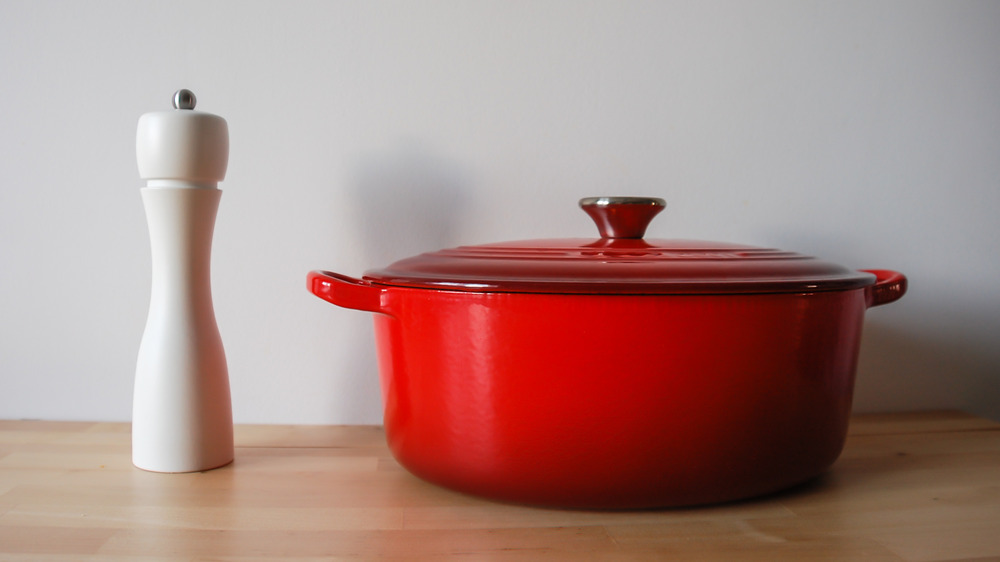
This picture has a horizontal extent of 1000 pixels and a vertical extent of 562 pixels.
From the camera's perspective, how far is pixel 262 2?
2.88 ft

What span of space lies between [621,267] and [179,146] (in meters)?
0.41

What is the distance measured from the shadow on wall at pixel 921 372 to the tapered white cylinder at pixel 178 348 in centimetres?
79

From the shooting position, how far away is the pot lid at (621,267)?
1.88ft

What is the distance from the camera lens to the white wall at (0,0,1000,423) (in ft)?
2.88

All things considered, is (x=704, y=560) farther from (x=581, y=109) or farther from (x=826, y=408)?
(x=581, y=109)

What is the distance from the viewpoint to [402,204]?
905 millimetres

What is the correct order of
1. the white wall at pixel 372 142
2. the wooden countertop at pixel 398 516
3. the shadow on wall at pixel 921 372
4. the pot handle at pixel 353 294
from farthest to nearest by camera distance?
the shadow on wall at pixel 921 372, the white wall at pixel 372 142, the pot handle at pixel 353 294, the wooden countertop at pixel 398 516

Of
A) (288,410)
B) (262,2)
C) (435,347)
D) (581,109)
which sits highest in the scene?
(262,2)

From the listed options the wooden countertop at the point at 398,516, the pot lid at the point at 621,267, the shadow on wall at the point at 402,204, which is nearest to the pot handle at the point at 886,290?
the pot lid at the point at 621,267

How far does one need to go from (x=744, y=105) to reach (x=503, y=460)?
0.58m

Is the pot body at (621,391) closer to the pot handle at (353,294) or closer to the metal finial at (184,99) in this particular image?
the pot handle at (353,294)

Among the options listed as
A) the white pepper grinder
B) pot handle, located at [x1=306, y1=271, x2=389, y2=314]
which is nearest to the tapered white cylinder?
the white pepper grinder

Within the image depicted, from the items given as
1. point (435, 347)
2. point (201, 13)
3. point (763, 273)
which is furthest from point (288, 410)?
point (763, 273)

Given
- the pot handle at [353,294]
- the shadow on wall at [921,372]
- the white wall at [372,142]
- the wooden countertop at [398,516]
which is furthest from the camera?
the shadow on wall at [921,372]
